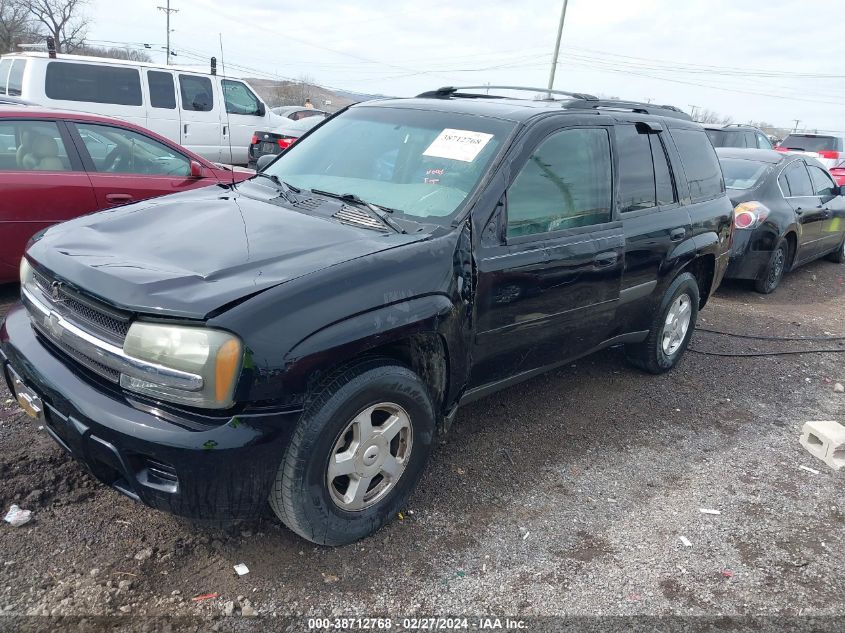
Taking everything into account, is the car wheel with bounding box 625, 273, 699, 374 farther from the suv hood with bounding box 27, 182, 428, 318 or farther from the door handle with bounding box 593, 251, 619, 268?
the suv hood with bounding box 27, 182, 428, 318

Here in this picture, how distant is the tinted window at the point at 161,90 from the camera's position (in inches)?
421

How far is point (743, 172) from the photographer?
806 cm

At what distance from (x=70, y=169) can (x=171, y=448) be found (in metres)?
4.06

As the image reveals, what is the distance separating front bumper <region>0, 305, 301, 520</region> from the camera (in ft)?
7.43

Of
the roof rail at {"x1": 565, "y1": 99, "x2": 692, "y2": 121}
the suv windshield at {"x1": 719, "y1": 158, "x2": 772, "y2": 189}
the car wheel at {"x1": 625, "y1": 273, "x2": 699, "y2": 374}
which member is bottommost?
the car wheel at {"x1": 625, "y1": 273, "x2": 699, "y2": 374}

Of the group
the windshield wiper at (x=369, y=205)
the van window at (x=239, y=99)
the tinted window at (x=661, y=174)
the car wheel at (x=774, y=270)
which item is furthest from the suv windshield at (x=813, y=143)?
the windshield wiper at (x=369, y=205)

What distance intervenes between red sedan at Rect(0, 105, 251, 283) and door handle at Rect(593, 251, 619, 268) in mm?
3666

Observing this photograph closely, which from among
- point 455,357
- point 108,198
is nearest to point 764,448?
point 455,357

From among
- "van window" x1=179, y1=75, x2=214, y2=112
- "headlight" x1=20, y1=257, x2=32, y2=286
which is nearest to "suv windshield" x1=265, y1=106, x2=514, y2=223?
"headlight" x1=20, y1=257, x2=32, y2=286

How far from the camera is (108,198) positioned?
5.46 metres

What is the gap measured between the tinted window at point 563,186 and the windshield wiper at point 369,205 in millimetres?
593

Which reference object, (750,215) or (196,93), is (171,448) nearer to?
(750,215)

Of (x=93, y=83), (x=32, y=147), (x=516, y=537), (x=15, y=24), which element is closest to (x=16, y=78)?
(x=93, y=83)

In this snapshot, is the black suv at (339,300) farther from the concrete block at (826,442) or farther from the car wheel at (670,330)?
the concrete block at (826,442)
